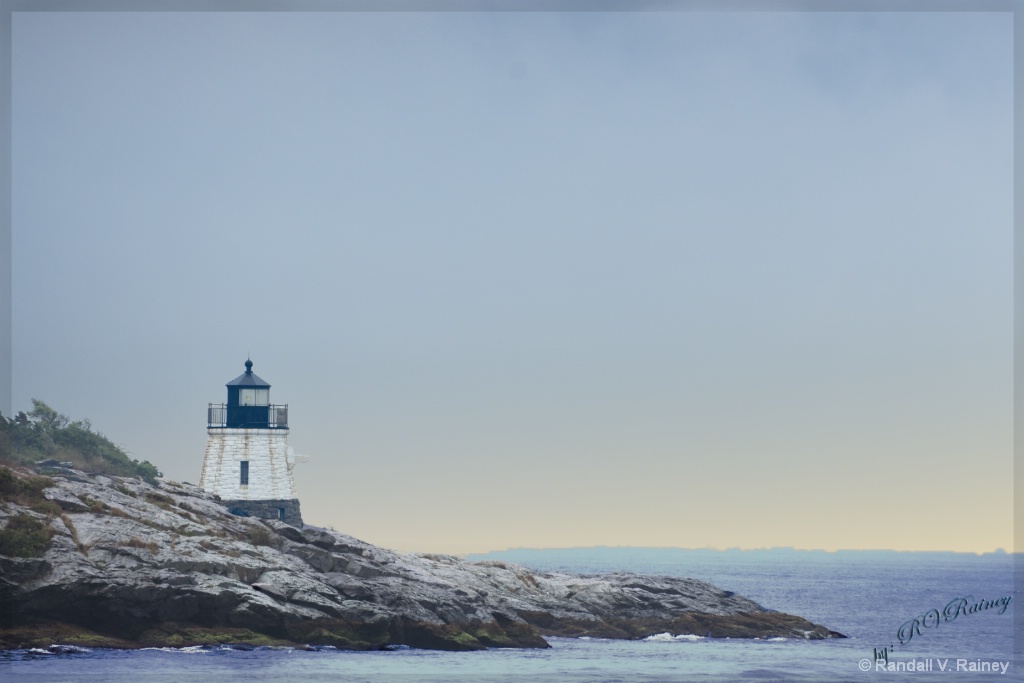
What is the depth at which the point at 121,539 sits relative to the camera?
36.0 m

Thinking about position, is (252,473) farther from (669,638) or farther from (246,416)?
(669,638)

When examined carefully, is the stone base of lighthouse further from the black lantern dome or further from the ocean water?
the ocean water

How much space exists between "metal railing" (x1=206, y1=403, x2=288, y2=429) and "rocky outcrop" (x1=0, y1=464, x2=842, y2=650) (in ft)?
10.1

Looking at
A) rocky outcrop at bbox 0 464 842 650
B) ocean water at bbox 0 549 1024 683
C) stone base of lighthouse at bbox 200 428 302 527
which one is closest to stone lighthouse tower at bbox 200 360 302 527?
stone base of lighthouse at bbox 200 428 302 527

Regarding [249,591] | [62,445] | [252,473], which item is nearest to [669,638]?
[249,591]

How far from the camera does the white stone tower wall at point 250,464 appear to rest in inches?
1757

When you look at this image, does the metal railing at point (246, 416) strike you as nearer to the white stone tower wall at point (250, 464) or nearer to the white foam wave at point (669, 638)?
the white stone tower wall at point (250, 464)

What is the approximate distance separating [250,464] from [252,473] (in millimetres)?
337

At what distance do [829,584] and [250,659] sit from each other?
294ft

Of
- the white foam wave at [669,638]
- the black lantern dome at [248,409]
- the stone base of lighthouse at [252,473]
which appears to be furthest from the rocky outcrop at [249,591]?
the black lantern dome at [248,409]

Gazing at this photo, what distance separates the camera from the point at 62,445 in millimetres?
45750

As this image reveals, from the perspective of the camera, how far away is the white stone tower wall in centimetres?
4462

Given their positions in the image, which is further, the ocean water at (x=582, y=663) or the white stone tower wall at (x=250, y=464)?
the white stone tower wall at (x=250, y=464)

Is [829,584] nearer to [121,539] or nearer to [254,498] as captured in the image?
[254,498]
